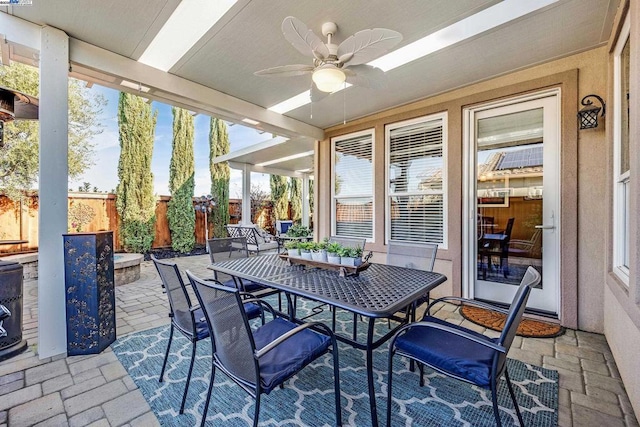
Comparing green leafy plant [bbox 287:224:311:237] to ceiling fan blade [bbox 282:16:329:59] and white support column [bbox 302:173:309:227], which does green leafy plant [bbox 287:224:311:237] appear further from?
ceiling fan blade [bbox 282:16:329:59]

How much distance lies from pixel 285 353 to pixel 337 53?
212 cm

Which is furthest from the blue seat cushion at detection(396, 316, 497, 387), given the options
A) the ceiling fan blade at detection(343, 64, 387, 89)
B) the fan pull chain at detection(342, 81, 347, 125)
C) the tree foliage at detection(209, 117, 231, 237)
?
the tree foliage at detection(209, 117, 231, 237)

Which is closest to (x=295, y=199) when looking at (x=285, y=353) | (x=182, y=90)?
(x=182, y=90)

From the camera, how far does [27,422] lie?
165cm

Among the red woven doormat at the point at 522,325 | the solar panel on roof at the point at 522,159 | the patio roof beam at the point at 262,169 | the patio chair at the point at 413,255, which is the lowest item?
the red woven doormat at the point at 522,325

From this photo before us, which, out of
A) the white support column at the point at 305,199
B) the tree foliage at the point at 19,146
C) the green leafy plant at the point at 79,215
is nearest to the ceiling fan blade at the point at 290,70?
the green leafy plant at the point at 79,215

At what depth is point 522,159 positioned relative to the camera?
3316 millimetres

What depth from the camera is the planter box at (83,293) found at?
2412 mm

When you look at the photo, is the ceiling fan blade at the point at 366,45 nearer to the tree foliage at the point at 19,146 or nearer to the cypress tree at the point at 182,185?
the tree foliage at the point at 19,146

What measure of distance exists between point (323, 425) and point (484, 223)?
10.0 feet

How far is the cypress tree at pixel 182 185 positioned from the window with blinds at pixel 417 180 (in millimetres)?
6195

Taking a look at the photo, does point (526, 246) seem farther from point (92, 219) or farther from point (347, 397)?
point (92, 219)

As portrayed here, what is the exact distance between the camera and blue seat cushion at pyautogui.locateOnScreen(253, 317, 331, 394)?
4.50 feet

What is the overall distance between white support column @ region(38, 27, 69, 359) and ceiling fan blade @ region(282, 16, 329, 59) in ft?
6.63
